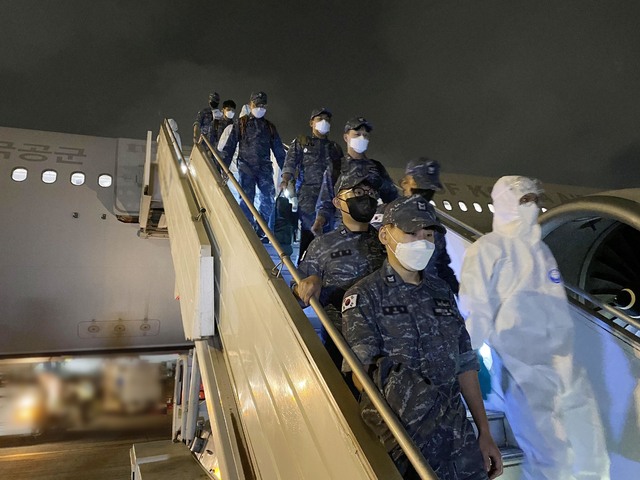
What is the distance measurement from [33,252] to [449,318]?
8.71 meters

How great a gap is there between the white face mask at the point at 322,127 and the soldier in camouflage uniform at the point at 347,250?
1762mm

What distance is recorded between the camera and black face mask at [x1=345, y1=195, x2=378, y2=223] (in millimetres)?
2152

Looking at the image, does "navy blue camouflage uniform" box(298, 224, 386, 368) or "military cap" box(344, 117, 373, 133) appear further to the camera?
"military cap" box(344, 117, 373, 133)

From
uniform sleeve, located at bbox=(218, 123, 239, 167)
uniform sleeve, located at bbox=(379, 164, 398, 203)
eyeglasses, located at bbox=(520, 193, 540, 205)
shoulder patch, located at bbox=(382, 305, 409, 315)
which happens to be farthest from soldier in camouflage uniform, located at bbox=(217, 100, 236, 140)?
shoulder patch, located at bbox=(382, 305, 409, 315)

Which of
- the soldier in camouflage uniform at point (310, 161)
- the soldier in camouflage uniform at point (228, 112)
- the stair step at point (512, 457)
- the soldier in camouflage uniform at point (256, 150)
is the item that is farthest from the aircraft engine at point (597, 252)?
the soldier in camouflage uniform at point (228, 112)

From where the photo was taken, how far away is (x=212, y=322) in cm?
322

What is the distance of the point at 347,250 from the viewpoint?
2.12 meters

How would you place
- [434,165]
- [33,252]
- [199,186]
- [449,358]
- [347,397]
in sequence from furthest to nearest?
1. [33,252]
2. [199,186]
3. [434,165]
4. [449,358]
5. [347,397]

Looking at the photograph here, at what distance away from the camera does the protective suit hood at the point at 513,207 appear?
251cm

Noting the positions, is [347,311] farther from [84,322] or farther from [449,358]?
[84,322]

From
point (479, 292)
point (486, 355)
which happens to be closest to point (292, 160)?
point (479, 292)

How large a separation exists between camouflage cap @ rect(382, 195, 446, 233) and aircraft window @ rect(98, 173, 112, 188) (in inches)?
342

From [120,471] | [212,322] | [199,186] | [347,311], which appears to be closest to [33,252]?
[120,471]

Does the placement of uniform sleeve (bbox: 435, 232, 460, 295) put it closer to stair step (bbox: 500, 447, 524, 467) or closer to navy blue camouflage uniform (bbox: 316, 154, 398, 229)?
navy blue camouflage uniform (bbox: 316, 154, 398, 229)
